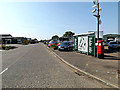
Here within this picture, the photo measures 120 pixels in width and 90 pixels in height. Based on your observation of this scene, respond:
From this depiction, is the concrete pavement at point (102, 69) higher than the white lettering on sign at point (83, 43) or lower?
lower

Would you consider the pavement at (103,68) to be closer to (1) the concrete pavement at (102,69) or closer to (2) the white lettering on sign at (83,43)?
(1) the concrete pavement at (102,69)

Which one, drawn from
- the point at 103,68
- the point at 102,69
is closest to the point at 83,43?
the point at 103,68

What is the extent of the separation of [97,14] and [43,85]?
36.8 ft

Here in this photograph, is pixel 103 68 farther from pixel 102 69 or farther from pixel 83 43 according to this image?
pixel 83 43

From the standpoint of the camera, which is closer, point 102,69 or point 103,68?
point 102,69

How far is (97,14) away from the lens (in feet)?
40.6

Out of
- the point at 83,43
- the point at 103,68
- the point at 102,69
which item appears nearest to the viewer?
the point at 102,69

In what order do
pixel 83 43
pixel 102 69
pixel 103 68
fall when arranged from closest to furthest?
pixel 102 69 < pixel 103 68 < pixel 83 43

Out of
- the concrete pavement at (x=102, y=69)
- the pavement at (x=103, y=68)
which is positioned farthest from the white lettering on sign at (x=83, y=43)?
the concrete pavement at (x=102, y=69)

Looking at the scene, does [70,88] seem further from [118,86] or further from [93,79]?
[118,86]

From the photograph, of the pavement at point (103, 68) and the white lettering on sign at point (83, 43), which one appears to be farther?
the white lettering on sign at point (83, 43)

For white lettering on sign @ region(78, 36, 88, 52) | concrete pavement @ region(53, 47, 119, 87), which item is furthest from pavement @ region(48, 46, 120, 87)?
white lettering on sign @ region(78, 36, 88, 52)

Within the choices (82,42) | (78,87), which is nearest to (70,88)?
(78,87)

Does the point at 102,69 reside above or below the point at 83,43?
below
